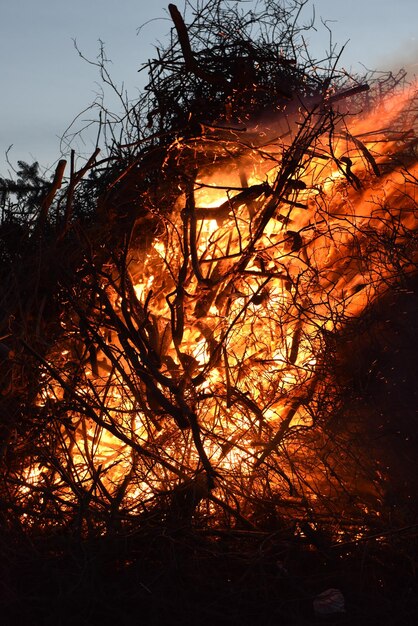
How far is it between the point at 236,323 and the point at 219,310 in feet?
0.51

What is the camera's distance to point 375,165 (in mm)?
4781

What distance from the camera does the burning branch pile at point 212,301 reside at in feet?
13.8

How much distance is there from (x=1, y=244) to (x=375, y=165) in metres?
2.68

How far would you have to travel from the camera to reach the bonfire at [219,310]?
165 inches

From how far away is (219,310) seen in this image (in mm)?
4672

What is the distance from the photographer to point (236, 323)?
15.1 ft

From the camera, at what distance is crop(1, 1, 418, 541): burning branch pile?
4.20m

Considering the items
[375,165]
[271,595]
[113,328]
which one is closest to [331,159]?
[375,165]

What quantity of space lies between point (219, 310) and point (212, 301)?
8 cm

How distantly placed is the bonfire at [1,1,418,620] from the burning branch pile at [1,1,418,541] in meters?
0.02

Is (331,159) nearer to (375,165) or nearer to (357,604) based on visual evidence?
(375,165)

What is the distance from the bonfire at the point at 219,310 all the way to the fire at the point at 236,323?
0.02 meters

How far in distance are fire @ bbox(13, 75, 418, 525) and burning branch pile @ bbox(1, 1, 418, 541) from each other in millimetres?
16

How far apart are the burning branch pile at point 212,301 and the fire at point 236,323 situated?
0.02 metres
